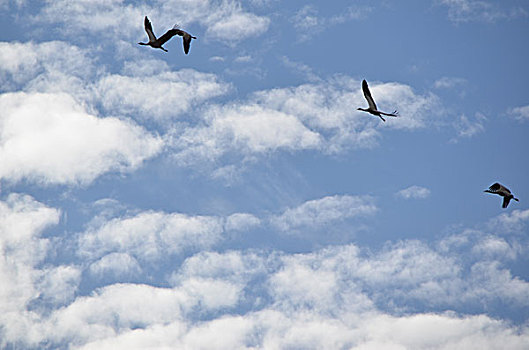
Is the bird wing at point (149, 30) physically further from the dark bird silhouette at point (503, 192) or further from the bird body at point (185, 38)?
the dark bird silhouette at point (503, 192)

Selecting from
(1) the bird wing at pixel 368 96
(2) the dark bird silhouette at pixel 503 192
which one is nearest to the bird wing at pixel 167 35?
(1) the bird wing at pixel 368 96

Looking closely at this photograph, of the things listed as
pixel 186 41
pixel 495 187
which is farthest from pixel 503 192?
pixel 186 41

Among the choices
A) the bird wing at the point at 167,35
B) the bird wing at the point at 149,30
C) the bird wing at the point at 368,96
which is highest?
the bird wing at the point at 149,30

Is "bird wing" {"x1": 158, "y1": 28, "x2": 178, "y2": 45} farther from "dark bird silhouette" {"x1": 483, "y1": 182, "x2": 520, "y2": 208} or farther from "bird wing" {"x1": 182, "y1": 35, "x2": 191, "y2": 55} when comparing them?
"dark bird silhouette" {"x1": 483, "y1": 182, "x2": 520, "y2": 208}

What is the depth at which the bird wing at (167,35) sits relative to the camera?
100000 millimetres

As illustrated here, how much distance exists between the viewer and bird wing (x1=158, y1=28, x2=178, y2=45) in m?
100

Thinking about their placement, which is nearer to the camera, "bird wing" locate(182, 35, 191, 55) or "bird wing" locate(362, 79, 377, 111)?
"bird wing" locate(182, 35, 191, 55)

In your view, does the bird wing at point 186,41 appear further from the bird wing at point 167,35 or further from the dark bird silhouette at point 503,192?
the dark bird silhouette at point 503,192

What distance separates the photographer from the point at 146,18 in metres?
107

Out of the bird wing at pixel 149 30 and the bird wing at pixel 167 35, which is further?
the bird wing at pixel 149 30

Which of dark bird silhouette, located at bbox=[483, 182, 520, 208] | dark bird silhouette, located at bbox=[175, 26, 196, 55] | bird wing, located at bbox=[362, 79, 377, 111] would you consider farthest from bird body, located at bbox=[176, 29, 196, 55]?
dark bird silhouette, located at bbox=[483, 182, 520, 208]

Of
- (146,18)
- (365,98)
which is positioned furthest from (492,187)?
(146,18)

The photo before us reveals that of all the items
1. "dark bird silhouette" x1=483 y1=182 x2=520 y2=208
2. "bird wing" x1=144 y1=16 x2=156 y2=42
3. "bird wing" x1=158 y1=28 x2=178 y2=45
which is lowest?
"dark bird silhouette" x1=483 y1=182 x2=520 y2=208

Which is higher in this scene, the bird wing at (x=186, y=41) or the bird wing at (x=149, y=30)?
the bird wing at (x=149, y=30)
